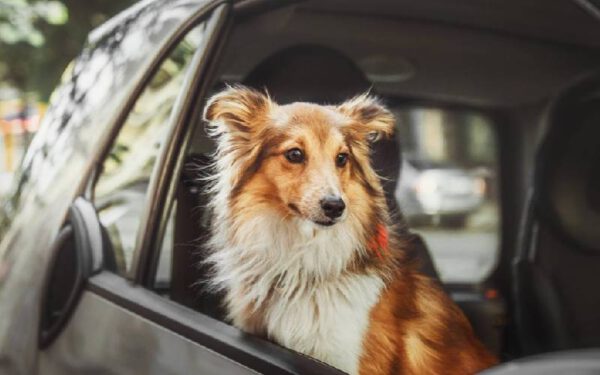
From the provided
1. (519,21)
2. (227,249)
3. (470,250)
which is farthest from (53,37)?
(227,249)

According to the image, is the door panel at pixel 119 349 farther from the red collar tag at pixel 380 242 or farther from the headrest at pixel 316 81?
the headrest at pixel 316 81

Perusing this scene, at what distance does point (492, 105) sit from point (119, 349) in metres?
1.92

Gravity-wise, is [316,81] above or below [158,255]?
above

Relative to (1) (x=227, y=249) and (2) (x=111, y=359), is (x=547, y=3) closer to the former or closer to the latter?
(1) (x=227, y=249)

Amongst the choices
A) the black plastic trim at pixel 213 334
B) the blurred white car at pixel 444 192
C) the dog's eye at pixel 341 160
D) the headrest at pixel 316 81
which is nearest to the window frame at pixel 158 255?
the black plastic trim at pixel 213 334

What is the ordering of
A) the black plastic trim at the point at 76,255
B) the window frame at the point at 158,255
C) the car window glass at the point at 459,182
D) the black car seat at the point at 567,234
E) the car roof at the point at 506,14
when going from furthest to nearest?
the car window glass at the point at 459,182 → the black car seat at the point at 567,234 → the black plastic trim at the point at 76,255 → the car roof at the point at 506,14 → the window frame at the point at 158,255

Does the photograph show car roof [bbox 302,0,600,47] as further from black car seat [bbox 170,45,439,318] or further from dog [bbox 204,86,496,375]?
dog [bbox 204,86,496,375]

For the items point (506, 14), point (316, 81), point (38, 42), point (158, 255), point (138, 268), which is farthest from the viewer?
point (38, 42)

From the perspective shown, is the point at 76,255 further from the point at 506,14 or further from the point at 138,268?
the point at 506,14

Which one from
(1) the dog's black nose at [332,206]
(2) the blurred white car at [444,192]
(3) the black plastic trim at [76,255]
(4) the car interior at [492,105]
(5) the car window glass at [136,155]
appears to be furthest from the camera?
(2) the blurred white car at [444,192]

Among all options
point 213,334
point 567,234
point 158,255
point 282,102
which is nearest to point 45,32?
point 567,234

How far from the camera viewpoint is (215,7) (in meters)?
1.89

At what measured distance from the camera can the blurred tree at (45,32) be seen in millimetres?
9102

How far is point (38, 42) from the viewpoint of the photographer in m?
9.62
